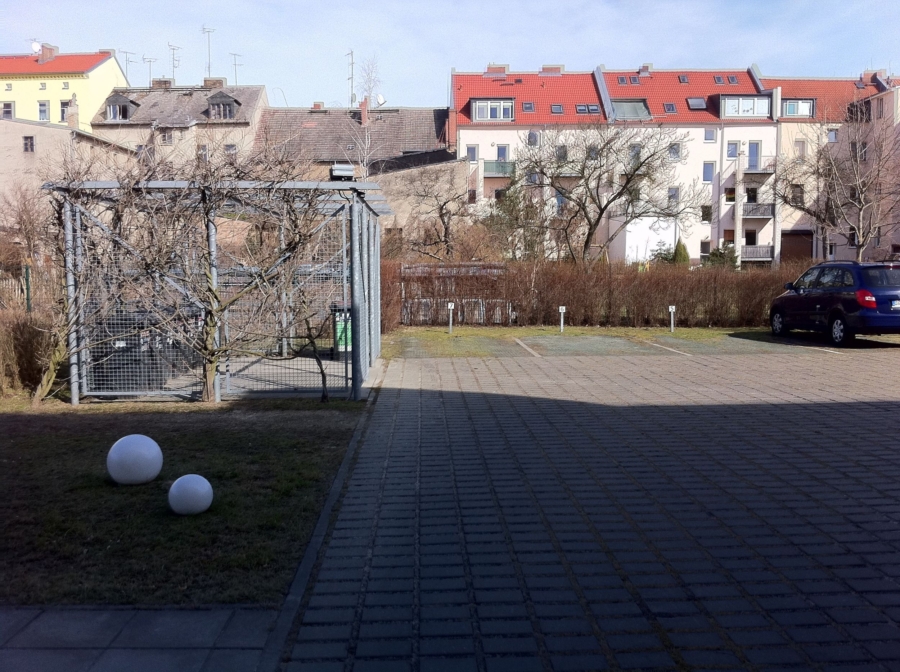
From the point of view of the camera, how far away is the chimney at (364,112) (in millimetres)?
48688

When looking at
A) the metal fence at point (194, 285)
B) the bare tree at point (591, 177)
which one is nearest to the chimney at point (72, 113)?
the bare tree at point (591, 177)

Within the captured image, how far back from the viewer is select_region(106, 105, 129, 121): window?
57500 mm

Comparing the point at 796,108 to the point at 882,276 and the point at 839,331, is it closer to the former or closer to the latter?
the point at 882,276

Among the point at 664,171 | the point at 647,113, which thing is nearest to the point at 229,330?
the point at 664,171

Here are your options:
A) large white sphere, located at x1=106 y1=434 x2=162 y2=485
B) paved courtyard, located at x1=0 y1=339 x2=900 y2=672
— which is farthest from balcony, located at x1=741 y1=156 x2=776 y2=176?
large white sphere, located at x1=106 y1=434 x2=162 y2=485

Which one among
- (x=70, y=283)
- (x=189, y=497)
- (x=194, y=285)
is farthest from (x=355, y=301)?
(x=189, y=497)

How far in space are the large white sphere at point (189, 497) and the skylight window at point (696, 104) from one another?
55.6 m

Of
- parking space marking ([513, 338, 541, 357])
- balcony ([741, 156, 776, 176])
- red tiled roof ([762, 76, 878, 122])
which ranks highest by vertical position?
red tiled roof ([762, 76, 878, 122])

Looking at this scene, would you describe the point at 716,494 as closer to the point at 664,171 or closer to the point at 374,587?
the point at 374,587

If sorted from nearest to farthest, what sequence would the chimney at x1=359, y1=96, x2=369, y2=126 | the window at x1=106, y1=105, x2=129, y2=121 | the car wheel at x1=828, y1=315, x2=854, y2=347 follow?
the car wheel at x1=828, y1=315, x2=854, y2=347
the chimney at x1=359, y1=96, x2=369, y2=126
the window at x1=106, y1=105, x2=129, y2=121

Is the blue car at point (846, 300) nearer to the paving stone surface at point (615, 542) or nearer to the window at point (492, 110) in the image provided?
the paving stone surface at point (615, 542)

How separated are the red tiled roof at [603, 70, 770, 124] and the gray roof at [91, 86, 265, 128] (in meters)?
25.1

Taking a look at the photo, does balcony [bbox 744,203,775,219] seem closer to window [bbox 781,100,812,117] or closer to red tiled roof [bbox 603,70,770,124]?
red tiled roof [bbox 603,70,770,124]

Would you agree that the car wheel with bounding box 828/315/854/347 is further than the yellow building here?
No
